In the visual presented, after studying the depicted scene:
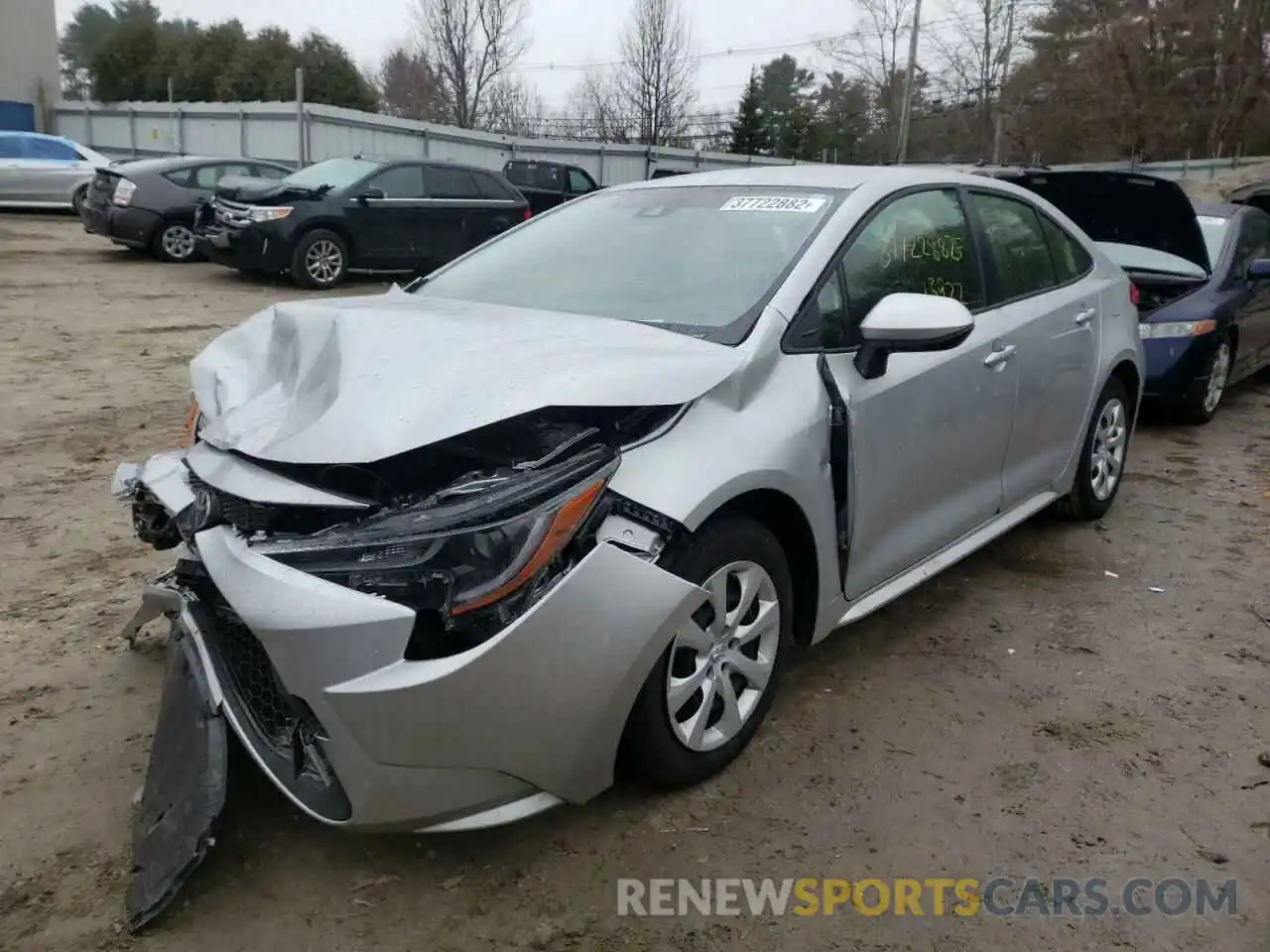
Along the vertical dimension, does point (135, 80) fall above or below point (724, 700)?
above

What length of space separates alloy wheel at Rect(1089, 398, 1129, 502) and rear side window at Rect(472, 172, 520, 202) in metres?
10.0

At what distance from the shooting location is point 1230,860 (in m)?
2.59

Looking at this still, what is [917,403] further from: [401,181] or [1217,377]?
[401,181]

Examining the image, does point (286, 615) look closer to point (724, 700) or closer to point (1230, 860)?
point (724, 700)

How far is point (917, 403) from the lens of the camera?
3295mm

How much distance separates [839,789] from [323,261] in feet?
34.9

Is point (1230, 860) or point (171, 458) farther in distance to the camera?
point (171, 458)

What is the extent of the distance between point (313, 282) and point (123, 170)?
364 cm

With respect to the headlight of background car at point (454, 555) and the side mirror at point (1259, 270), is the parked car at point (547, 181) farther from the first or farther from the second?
the headlight of background car at point (454, 555)

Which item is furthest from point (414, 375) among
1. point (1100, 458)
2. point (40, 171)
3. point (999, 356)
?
point (40, 171)

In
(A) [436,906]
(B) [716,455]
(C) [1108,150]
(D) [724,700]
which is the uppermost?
(C) [1108,150]

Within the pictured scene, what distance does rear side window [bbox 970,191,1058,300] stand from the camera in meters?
4.04

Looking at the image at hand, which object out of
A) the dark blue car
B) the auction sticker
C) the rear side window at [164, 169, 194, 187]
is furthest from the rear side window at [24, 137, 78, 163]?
the auction sticker

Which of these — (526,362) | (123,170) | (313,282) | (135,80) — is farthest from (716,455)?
(135,80)
